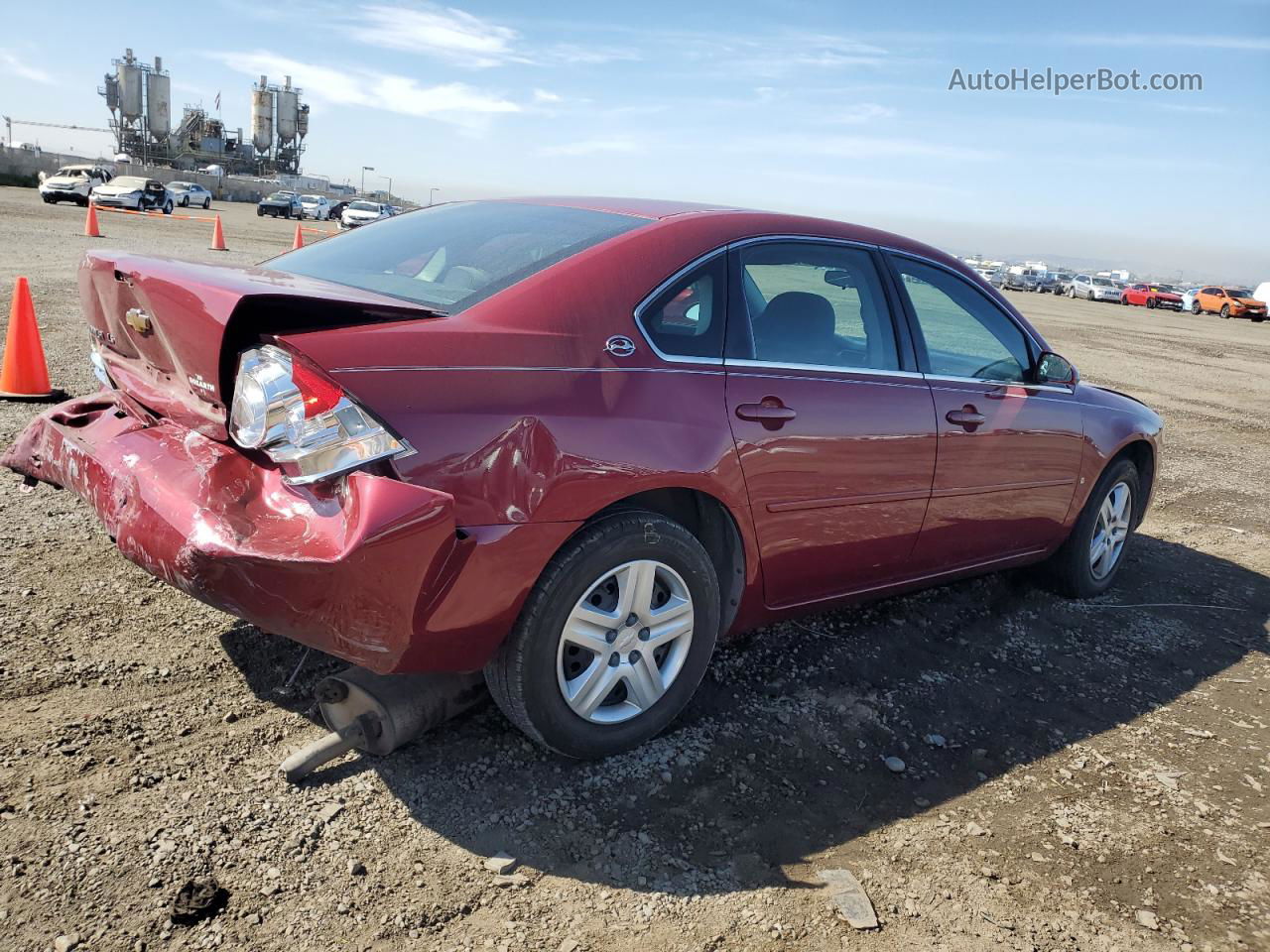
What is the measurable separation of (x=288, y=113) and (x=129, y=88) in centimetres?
1515

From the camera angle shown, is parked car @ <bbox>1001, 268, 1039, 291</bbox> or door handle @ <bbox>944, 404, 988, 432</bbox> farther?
parked car @ <bbox>1001, 268, 1039, 291</bbox>

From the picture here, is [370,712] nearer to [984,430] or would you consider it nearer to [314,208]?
[984,430]

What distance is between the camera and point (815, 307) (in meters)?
3.61

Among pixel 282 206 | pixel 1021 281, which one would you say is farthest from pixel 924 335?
pixel 1021 281

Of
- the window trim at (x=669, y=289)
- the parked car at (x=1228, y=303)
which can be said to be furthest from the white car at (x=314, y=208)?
the window trim at (x=669, y=289)

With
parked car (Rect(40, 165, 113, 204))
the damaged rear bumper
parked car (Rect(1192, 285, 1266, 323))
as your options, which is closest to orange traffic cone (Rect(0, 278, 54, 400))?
the damaged rear bumper

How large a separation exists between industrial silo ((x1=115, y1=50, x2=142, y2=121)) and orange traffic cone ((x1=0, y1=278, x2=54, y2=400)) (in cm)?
10220

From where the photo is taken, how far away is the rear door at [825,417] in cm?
325

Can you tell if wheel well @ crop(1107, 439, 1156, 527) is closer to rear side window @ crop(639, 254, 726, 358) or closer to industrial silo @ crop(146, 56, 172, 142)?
rear side window @ crop(639, 254, 726, 358)

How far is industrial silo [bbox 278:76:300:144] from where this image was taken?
10306 cm

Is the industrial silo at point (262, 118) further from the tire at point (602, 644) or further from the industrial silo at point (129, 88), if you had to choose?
the tire at point (602, 644)

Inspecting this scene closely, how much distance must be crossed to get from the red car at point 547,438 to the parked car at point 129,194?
129 feet

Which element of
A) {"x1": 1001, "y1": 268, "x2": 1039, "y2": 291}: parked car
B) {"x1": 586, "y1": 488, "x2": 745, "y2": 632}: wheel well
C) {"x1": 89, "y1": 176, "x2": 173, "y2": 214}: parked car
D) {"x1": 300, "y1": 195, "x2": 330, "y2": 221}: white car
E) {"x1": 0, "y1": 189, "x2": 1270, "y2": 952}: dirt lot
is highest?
{"x1": 586, "y1": 488, "x2": 745, "y2": 632}: wheel well

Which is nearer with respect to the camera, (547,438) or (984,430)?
(547,438)
